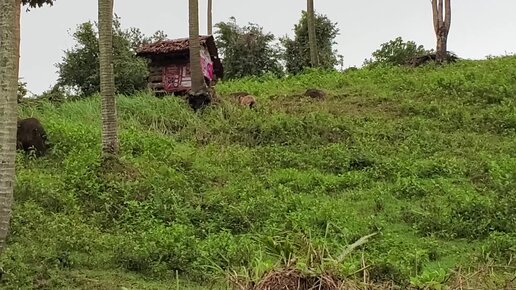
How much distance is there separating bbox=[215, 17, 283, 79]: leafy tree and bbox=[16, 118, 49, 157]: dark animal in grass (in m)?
16.6

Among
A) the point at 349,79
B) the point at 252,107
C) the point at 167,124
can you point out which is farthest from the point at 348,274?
the point at 349,79

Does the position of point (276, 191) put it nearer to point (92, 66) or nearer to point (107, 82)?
point (107, 82)

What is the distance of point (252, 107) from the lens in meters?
15.7

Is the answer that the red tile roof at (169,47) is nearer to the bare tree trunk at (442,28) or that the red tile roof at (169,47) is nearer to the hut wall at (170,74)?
the hut wall at (170,74)

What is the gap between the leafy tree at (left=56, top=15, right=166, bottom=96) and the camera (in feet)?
65.2

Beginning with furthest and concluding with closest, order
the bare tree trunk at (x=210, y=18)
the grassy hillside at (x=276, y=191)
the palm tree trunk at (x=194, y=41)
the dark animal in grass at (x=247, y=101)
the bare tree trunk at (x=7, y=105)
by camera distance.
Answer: the bare tree trunk at (x=210, y=18) → the dark animal in grass at (x=247, y=101) → the palm tree trunk at (x=194, y=41) → the grassy hillside at (x=276, y=191) → the bare tree trunk at (x=7, y=105)

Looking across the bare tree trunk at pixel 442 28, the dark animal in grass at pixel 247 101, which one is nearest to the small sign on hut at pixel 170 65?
the dark animal in grass at pixel 247 101

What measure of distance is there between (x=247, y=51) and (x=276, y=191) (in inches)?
715

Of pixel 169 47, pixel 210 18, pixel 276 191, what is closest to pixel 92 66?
pixel 169 47

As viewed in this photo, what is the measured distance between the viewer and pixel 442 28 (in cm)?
2153

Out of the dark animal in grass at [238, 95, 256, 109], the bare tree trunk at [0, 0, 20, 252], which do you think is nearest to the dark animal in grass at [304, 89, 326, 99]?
the dark animal in grass at [238, 95, 256, 109]

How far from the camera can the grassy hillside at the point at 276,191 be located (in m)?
6.38

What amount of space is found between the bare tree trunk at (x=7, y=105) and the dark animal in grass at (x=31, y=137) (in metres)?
4.55

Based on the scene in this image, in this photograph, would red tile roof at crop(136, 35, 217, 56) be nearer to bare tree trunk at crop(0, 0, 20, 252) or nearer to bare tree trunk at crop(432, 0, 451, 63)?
bare tree trunk at crop(432, 0, 451, 63)
